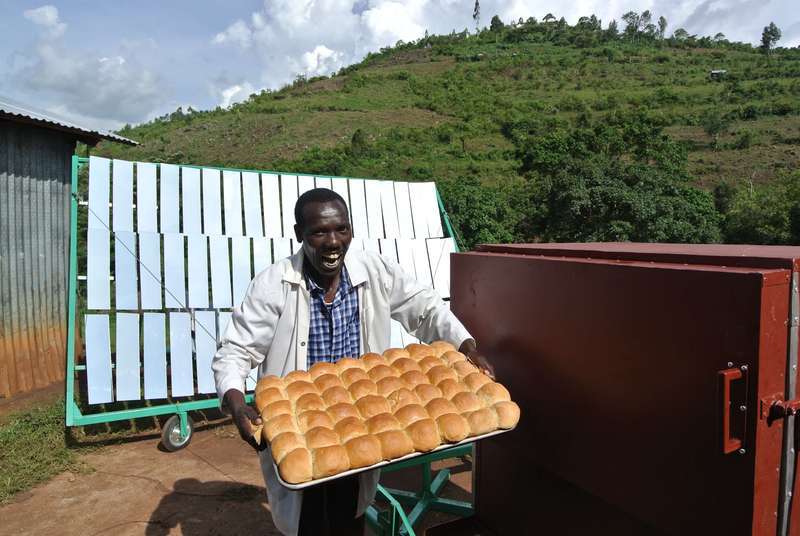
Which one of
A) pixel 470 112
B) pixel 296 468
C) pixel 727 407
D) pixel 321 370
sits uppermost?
pixel 470 112

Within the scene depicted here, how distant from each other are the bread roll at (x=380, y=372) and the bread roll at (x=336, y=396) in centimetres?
16

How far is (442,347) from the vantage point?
2.51 metres

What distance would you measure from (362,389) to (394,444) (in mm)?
334

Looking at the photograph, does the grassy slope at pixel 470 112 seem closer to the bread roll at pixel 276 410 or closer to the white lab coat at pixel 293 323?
the white lab coat at pixel 293 323

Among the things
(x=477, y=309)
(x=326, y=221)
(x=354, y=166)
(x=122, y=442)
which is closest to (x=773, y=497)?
(x=477, y=309)

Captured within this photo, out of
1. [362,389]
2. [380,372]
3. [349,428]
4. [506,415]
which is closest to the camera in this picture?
[349,428]

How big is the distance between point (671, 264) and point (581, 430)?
0.74 metres

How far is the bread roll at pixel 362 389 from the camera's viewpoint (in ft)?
7.16

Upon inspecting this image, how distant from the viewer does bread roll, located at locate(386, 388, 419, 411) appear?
7.04 feet

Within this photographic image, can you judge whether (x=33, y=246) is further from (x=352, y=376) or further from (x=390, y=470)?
(x=352, y=376)

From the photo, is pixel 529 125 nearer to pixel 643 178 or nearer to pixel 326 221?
pixel 643 178

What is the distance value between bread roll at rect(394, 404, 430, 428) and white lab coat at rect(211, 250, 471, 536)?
455 millimetres

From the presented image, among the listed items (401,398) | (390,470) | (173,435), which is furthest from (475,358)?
(173,435)

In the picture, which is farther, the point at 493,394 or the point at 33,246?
the point at 33,246
